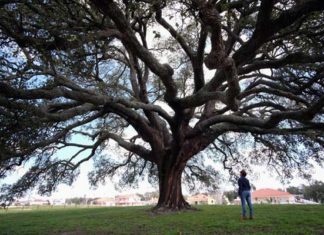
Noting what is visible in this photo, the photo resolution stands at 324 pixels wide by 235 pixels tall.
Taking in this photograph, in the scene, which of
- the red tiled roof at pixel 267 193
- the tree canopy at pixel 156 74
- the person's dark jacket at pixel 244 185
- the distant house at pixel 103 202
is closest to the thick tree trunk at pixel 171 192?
the tree canopy at pixel 156 74

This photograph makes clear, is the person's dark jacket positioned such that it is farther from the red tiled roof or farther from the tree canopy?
the red tiled roof

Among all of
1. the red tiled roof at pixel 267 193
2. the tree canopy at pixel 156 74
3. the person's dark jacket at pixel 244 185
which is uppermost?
the red tiled roof at pixel 267 193

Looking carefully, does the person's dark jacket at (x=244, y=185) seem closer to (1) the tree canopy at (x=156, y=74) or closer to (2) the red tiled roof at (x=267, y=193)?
(1) the tree canopy at (x=156, y=74)

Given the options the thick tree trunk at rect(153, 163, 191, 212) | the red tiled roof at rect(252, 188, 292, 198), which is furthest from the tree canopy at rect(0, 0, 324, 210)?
the red tiled roof at rect(252, 188, 292, 198)

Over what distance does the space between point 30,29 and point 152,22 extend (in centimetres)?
615

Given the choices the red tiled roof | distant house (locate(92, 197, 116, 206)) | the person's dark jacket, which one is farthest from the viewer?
distant house (locate(92, 197, 116, 206))

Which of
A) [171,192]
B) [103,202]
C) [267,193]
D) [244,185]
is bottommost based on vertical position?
[244,185]

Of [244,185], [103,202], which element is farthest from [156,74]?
[103,202]

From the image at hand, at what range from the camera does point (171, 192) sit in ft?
48.9

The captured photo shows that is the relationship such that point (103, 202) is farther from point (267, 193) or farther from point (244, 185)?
point (244, 185)

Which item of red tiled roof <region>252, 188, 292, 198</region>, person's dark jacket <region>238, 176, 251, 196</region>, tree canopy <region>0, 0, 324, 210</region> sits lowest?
person's dark jacket <region>238, 176, 251, 196</region>

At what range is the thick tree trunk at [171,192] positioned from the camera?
14.6m

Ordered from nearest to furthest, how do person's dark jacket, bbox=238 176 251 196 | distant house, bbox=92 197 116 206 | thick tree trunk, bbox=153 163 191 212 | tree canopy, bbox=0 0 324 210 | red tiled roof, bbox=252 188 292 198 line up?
tree canopy, bbox=0 0 324 210
person's dark jacket, bbox=238 176 251 196
thick tree trunk, bbox=153 163 191 212
red tiled roof, bbox=252 188 292 198
distant house, bbox=92 197 116 206

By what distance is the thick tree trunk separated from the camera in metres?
14.6
